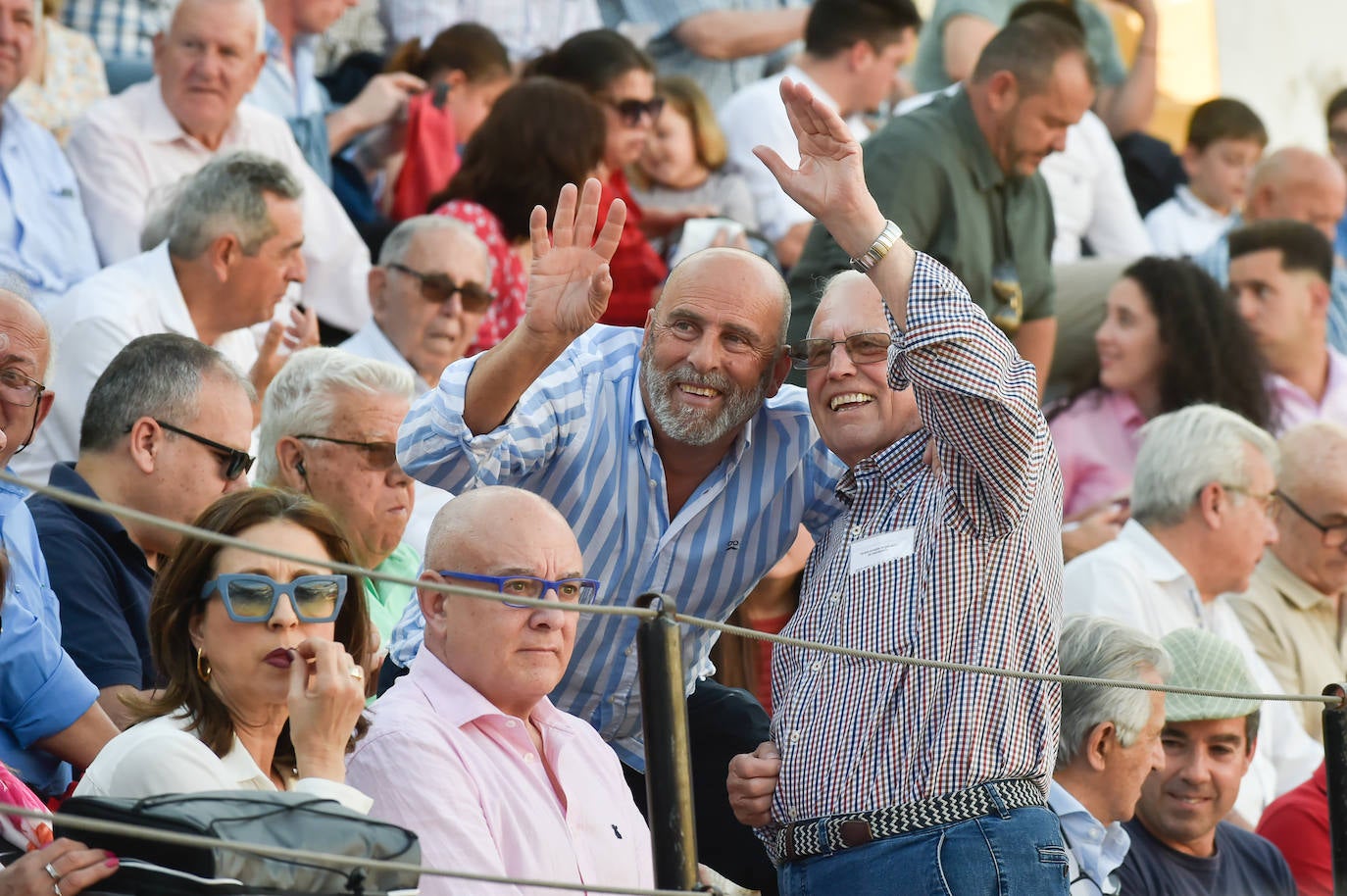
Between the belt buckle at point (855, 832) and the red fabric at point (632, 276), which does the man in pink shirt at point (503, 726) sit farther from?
the red fabric at point (632, 276)

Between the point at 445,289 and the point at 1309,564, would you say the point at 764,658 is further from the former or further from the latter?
the point at 1309,564

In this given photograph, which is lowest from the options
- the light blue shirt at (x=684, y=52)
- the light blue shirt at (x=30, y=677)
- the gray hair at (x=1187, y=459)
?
the light blue shirt at (x=30, y=677)

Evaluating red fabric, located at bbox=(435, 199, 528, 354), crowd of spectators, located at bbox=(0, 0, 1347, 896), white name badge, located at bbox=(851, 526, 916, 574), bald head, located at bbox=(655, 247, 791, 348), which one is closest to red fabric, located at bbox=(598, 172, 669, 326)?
crowd of spectators, located at bbox=(0, 0, 1347, 896)

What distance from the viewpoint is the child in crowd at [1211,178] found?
952 cm

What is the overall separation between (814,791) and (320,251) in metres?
3.84

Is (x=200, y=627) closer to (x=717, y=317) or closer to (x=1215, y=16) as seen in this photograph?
(x=717, y=317)

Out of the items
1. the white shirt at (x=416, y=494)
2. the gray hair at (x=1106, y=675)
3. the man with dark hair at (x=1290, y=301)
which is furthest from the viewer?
the man with dark hair at (x=1290, y=301)

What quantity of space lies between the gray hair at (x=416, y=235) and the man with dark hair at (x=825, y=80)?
2.22m

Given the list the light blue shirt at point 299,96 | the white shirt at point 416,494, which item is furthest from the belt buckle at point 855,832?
the light blue shirt at point 299,96

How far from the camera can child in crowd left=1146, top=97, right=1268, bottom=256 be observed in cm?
952

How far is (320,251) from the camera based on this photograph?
6.76 metres

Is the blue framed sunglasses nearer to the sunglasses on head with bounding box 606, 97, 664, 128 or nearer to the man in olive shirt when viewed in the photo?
the man in olive shirt

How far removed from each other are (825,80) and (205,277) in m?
3.47

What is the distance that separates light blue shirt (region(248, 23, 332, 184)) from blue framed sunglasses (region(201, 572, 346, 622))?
4.30 metres
